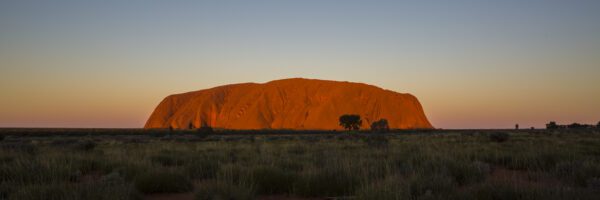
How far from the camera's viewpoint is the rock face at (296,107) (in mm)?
130375

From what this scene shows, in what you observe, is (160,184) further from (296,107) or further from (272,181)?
(296,107)

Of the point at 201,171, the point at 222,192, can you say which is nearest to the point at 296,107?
the point at 201,171

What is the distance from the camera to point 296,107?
446 ft

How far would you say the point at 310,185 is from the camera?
23.5ft

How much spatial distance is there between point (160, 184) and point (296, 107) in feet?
422

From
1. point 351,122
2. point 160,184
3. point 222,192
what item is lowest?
point 160,184

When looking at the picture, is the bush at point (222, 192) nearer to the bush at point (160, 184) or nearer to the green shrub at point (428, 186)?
the bush at point (160, 184)

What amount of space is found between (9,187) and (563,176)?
8669 millimetres

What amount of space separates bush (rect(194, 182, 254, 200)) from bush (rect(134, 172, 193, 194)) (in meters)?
1.65

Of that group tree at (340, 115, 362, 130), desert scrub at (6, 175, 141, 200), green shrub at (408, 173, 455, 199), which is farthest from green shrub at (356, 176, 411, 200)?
tree at (340, 115, 362, 130)

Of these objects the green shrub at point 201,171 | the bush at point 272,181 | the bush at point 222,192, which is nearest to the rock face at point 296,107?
the green shrub at point 201,171

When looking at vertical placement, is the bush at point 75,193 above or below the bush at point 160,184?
above

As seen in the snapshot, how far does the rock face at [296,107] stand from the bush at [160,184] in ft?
382

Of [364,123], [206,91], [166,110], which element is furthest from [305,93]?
[166,110]
